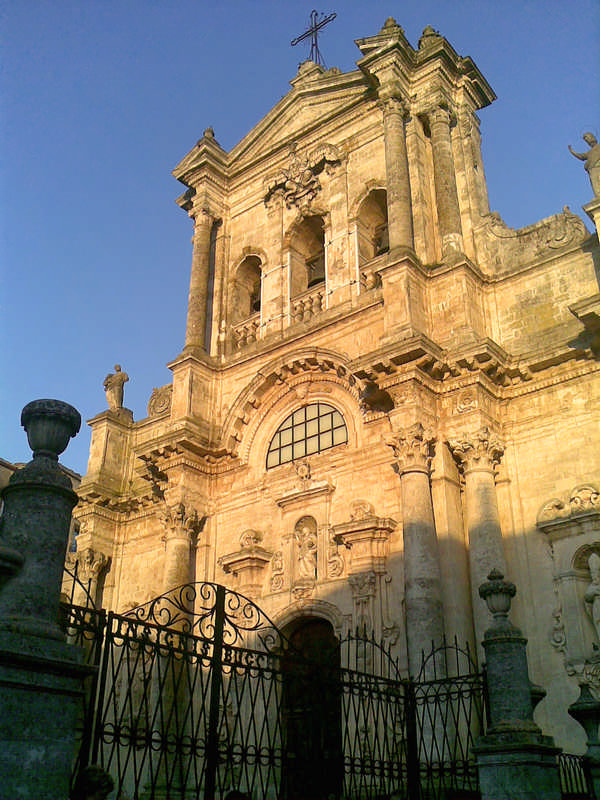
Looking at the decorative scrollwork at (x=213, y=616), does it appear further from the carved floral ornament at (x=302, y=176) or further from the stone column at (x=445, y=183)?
the carved floral ornament at (x=302, y=176)

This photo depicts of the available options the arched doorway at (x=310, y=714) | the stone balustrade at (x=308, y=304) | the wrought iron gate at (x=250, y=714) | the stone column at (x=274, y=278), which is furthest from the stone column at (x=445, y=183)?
the wrought iron gate at (x=250, y=714)

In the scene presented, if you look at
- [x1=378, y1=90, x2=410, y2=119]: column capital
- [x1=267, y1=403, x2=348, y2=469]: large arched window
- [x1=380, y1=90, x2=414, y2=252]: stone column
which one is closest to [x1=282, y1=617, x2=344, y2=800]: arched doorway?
[x1=267, y1=403, x2=348, y2=469]: large arched window

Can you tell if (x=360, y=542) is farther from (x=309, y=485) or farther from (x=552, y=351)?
(x=552, y=351)

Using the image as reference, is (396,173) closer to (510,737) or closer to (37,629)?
(510,737)

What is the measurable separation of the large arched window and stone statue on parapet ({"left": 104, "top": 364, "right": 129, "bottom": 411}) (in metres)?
5.08

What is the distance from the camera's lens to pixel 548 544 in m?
11.5

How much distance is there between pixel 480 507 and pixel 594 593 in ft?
6.21

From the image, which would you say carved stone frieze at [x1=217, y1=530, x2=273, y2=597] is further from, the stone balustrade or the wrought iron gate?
the stone balustrade

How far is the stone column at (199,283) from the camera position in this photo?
17094 mm

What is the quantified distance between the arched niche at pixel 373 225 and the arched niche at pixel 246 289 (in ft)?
9.80

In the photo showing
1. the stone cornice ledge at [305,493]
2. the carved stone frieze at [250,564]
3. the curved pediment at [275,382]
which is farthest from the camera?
the curved pediment at [275,382]

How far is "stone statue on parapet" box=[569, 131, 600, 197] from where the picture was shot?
12.7m

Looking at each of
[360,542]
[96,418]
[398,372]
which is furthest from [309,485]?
[96,418]

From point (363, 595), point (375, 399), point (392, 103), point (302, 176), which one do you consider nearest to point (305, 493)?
point (375, 399)
